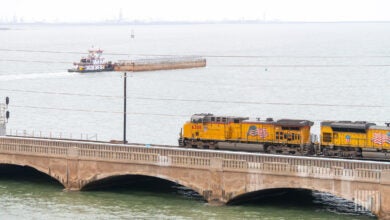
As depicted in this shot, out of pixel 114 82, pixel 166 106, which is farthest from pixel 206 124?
pixel 114 82

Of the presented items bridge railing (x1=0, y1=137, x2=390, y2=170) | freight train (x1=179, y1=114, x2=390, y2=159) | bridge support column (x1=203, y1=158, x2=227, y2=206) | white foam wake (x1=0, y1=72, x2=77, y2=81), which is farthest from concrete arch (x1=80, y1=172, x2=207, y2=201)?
white foam wake (x1=0, y1=72, x2=77, y2=81)

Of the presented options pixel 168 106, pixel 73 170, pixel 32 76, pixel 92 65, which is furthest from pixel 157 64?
pixel 73 170

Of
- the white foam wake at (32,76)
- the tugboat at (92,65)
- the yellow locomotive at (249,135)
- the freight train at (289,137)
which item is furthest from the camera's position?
the tugboat at (92,65)

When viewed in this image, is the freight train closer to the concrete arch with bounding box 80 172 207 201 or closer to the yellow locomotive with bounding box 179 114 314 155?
the yellow locomotive with bounding box 179 114 314 155

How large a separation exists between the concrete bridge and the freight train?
7969 millimetres

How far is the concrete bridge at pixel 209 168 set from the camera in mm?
50469

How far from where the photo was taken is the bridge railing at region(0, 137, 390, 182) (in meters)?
51.0

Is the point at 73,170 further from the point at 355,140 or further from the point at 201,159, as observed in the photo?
the point at 355,140

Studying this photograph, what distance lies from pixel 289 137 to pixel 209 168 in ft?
29.8

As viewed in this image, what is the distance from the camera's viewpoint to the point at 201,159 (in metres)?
55.0

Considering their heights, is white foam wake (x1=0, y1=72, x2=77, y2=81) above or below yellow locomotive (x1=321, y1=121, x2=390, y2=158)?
above

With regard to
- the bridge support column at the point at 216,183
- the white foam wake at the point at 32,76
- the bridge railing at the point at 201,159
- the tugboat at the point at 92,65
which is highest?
the tugboat at the point at 92,65

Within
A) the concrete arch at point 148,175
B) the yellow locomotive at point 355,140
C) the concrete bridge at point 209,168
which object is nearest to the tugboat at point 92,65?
the concrete bridge at point 209,168

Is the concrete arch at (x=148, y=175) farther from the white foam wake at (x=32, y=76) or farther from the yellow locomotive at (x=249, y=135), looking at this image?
the white foam wake at (x=32, y=76)
